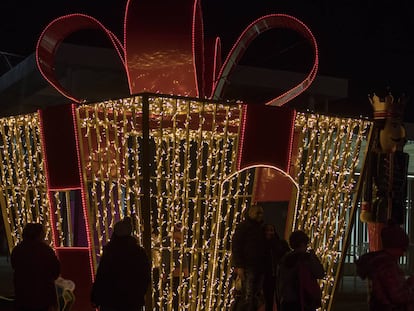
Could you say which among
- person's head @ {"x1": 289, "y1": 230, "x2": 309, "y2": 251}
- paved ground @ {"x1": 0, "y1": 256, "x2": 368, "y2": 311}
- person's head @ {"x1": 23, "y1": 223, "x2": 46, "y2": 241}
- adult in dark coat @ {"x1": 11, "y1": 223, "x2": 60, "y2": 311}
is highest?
person's head @ {"x1": 289, "y1": 230, "x2": 309, "y2": 251}

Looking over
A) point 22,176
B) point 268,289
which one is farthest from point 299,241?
point 22,176

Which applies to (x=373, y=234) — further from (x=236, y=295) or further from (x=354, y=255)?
(x=354, y=255)

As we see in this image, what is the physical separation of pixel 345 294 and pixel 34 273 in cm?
884

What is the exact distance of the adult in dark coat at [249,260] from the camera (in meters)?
8.53

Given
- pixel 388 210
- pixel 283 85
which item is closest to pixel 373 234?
pixel 388 210

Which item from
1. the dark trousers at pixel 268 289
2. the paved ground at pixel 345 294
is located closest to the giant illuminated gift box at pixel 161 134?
the dark trousers at pixel 268 289

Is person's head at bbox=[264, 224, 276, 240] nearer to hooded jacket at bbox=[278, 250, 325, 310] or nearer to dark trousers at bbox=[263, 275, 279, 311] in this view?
dark trousers at bbox=[263, 275, 279, 311]

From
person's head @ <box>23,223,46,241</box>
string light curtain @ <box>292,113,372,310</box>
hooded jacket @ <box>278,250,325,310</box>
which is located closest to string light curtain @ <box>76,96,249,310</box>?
string light curtain @ <box>292,113,372,310</box>

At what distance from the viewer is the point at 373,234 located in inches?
369

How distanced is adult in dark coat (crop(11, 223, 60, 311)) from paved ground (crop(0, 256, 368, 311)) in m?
3.86

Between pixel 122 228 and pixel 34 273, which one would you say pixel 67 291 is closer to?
pixel 34 273

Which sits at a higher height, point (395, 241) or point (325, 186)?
point (325, 186)

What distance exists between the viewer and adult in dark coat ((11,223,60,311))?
680 centimetres

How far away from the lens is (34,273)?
680 cm
